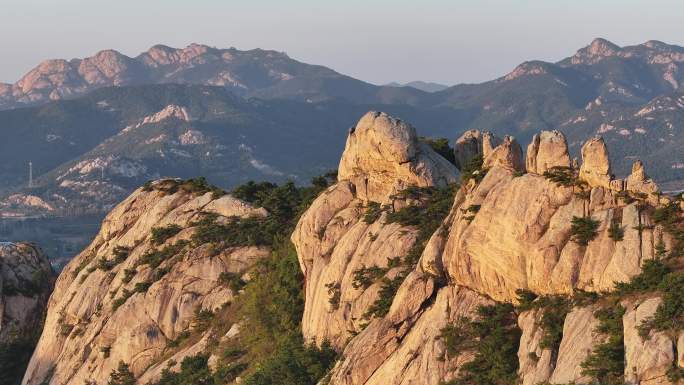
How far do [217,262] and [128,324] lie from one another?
24.3ft

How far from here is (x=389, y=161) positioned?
75.9 m

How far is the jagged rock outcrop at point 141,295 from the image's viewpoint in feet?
277

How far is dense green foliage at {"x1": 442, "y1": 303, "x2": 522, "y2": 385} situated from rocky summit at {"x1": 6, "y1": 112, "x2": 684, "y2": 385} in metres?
0.10

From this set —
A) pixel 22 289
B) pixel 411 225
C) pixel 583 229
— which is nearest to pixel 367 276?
pixel 411 225

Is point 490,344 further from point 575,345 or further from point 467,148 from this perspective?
point 467,148

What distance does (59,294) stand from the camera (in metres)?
97.6

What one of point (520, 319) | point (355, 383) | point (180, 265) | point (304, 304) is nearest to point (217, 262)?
point (180, 265)

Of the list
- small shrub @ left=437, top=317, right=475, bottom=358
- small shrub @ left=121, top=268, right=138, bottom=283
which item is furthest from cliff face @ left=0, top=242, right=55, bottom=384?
small shrub @ left=437, top=317, right=475, bottom=358

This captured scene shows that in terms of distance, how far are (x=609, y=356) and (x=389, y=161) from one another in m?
28.4

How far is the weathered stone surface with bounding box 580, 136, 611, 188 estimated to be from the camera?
5775 cm

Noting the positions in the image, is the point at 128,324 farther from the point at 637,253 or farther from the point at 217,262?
the point at 637,253

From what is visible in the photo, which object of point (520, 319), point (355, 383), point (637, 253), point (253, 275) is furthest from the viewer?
point (253, 275)

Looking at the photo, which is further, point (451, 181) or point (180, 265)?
point (180, 265)

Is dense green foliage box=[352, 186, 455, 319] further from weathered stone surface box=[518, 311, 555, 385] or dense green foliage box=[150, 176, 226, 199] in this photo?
dense green foliage box=[150, 176, 226, 199]
